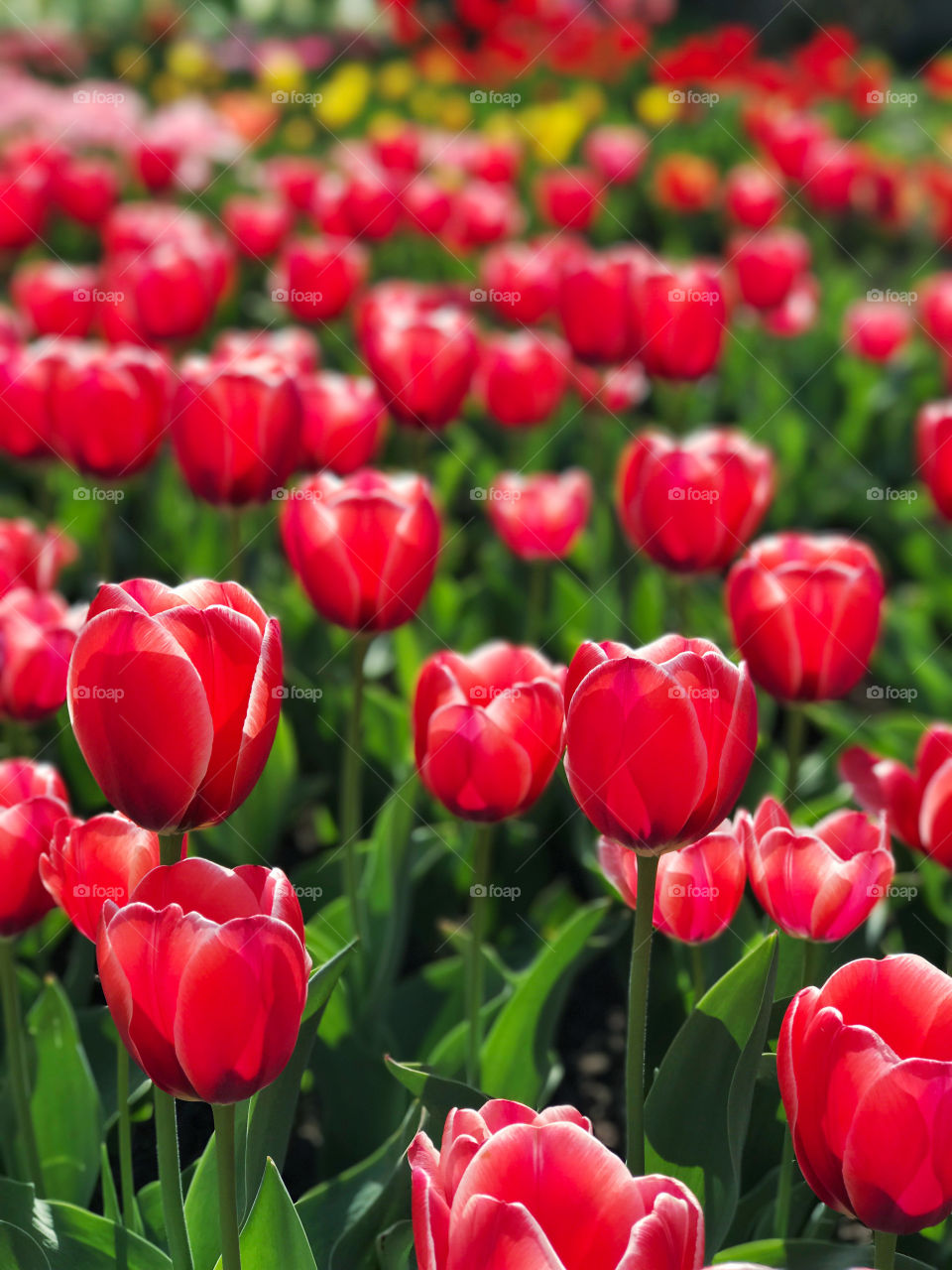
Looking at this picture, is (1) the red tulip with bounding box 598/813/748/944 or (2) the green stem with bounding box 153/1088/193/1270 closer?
(2) the green stem with bounding box 153/1088/193/1270

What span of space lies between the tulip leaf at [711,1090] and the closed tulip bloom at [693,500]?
813 millimetres

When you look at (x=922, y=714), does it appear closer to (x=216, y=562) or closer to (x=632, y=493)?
(x=632, y=493)

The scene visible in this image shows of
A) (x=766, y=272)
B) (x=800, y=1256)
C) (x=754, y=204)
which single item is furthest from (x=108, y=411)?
(x=754, y=204)

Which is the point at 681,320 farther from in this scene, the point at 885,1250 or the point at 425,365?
the point at 885,1250

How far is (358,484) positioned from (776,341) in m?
2.83

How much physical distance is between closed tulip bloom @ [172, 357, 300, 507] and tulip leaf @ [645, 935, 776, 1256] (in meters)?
0.96

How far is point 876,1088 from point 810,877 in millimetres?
305

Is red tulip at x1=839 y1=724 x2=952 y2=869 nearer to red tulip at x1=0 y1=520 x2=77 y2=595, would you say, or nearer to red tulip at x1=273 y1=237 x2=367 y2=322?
red tulip at x1=0 y1=520 x2=77 y2=595

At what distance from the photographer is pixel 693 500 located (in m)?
1.77

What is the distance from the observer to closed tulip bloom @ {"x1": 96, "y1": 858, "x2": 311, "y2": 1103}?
2.69 ft

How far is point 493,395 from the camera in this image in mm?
2740

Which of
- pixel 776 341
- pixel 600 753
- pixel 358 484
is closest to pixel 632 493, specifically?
pixel 358 484

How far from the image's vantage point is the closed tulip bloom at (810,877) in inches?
43.4

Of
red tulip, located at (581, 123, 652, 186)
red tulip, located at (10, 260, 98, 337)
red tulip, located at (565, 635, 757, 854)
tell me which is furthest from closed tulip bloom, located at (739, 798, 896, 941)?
red tulip, located at (581, 123, 652, 186)
